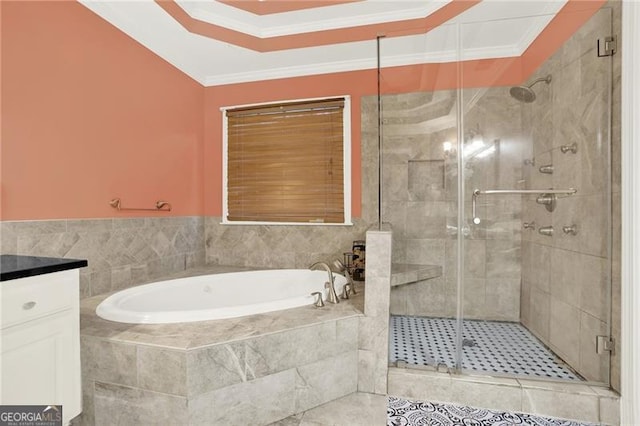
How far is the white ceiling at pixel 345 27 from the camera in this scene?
7.09ft

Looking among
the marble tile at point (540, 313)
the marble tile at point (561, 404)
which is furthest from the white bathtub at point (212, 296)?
the marble tile at point (540, 313)

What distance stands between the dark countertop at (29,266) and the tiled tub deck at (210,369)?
1.32 feet

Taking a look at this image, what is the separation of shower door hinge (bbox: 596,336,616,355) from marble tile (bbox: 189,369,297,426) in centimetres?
170

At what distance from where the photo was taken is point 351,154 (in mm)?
2896

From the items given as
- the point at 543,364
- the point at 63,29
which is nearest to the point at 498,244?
the point at 543,364

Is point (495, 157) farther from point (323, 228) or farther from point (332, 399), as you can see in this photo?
point (332, 399)

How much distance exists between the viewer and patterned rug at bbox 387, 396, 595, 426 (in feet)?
5.17

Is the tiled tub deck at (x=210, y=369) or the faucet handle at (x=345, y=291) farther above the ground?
the faucet handle at (x=345, y=291)

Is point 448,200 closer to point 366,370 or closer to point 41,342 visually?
point 366,370

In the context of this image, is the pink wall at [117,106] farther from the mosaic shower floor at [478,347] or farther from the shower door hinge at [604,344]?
the shower door hinge at [604,344]

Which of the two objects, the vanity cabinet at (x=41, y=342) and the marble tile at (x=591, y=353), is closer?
the vanity cabinet at (x=41, y=342)

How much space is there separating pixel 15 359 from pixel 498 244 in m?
2.75

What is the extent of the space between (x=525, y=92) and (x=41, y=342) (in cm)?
313

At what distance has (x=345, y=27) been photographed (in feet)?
8.01
